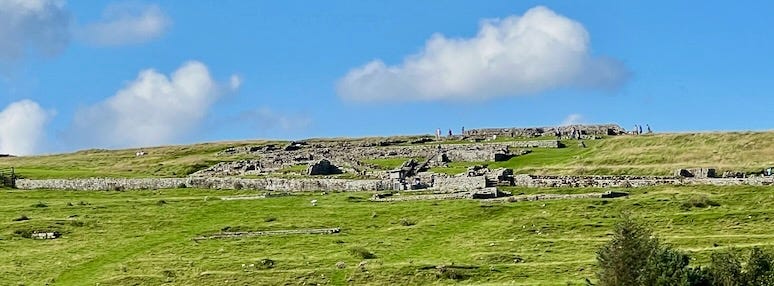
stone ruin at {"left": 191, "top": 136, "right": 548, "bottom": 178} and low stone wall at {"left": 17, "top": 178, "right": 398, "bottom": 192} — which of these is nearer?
low stone wall at {"left": 17, "top": 178, "right": 398, "bottom": 192}

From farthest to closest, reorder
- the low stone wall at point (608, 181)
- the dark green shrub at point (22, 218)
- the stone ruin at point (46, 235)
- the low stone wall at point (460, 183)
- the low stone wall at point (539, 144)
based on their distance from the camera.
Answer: the low stone wall at point (539, 144)
the low stone wall at point (460, 183)
the dark green shrub at point (22, 218)
the low stone wall at point (608, 181)
the stone ruin at point (46, 235)

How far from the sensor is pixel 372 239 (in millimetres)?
71562

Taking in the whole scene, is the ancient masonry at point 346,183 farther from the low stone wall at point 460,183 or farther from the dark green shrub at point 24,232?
the dark green shrub at point 24,232

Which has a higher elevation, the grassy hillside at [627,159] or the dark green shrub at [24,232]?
the grassy hillside at [627,159]

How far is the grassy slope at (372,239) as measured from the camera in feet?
207

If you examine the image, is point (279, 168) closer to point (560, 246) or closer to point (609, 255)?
point (560, 246)

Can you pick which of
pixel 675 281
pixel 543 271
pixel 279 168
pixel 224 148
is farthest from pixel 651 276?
pixel 224 148

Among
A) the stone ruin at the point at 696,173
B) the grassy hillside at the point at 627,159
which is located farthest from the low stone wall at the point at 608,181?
the grassy hillside at the point at 627,159

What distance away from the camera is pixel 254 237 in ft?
246

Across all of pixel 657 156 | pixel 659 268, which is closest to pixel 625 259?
pixel 659 268

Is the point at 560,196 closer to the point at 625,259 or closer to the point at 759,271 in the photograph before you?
the point at 625,259

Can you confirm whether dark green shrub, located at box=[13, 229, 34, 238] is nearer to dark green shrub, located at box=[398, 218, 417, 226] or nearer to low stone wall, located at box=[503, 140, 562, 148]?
dark green shrub, located at box=[398, 218, 417, 226]

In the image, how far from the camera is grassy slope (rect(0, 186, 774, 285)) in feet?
207

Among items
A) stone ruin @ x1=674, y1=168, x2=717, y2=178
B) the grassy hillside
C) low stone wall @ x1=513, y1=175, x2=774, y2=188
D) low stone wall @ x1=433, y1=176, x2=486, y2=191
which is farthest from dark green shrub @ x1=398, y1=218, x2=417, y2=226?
the grassy hillside
